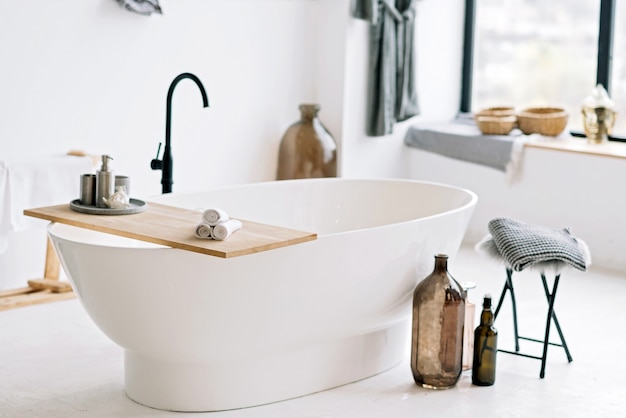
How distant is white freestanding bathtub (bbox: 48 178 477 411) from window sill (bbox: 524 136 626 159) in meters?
1.59

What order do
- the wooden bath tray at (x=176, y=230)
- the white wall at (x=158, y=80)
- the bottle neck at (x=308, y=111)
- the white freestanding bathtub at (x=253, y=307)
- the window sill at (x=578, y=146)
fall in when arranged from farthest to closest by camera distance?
the bottle neck at (x=308, y=111), the window sill at (x=578, y=146), the white wall at (x=158, y=80), the white freestanding bathtub at (x=253, y=307), the wooden bath tray at (x=176, y=230)

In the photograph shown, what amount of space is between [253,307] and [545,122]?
2.84 m

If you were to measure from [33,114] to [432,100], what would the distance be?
2.52m

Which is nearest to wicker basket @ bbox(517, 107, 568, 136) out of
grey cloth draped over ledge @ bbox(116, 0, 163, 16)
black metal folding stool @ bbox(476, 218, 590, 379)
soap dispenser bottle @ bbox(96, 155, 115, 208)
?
black metal folding stool @ bbox(476, 218, 590, 379)

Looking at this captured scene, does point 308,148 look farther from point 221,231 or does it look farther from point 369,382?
point 221,231

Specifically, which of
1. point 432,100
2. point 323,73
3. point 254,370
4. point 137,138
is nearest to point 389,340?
point 254,370

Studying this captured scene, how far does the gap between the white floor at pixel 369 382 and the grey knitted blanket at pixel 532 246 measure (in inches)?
15.9

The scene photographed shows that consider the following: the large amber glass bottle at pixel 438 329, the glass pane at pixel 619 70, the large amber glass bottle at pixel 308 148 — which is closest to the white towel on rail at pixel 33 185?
Answer: the large amber glass bottle at pixel 308 148

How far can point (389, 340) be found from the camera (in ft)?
11.2

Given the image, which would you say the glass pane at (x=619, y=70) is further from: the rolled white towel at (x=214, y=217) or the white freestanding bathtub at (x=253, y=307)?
the rolled white towel at (x=214, y=217)

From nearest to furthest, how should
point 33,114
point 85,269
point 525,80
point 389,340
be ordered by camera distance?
1. point 85,269
2. point 389,340
3. point 33,114
4. point 525,80

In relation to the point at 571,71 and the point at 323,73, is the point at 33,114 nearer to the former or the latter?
the point at 323,73

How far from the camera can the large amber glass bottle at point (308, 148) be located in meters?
5.02

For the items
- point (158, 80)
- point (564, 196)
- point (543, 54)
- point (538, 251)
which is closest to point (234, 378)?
point (538, 251)
